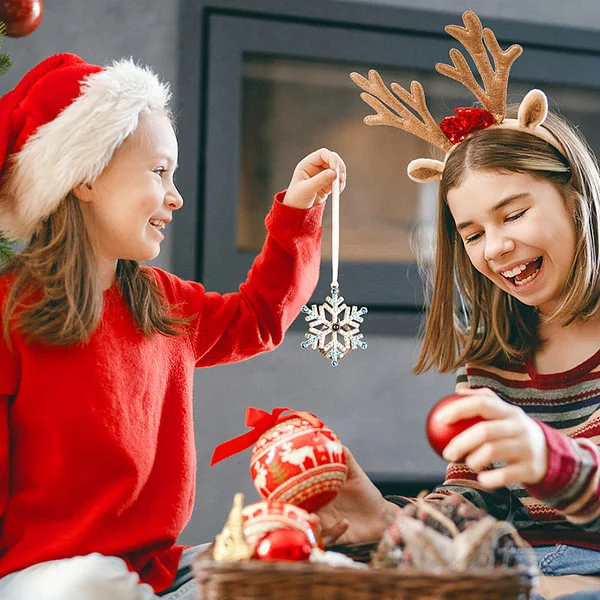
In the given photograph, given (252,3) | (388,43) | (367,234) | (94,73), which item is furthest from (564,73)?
(94,73)

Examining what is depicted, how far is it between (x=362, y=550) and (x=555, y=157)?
0.59 m

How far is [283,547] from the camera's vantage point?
2.69 feet

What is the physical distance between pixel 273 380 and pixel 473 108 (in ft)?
4.38

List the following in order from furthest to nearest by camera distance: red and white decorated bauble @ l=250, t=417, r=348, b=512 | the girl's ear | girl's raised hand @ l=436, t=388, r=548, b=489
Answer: the girl's ear
red and white decorated bauble @ l=250, t=417, r=348, b=512
girl's raised hand @ l=436, t=388, r=548, b=489

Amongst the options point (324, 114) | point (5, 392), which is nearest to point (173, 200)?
point (5, 392)

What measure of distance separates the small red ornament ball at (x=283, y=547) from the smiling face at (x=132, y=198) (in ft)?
1.75

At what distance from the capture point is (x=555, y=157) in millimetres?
1212

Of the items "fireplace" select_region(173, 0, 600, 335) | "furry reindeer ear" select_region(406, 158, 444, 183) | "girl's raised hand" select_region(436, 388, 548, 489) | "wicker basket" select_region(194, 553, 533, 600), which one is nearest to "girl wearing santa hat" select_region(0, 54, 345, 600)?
"furry reindeer ear" select_region(406, 158, 444, 183)

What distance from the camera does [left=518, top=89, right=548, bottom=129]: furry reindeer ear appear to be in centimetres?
119

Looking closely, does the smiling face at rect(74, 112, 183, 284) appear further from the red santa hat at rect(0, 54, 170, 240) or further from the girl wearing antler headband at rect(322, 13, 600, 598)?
the girl wearing antler headband at rect(322, 13, 600, 598)

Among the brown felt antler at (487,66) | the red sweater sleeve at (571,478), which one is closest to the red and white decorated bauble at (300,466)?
the red sweater sleeve at (571,478)

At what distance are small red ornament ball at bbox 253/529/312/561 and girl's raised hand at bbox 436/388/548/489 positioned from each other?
169mm

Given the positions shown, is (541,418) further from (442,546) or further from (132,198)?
(132,198)

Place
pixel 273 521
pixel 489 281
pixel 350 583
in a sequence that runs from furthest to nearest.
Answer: pixel 489 281
pixel 273 521
pixel 350 583
